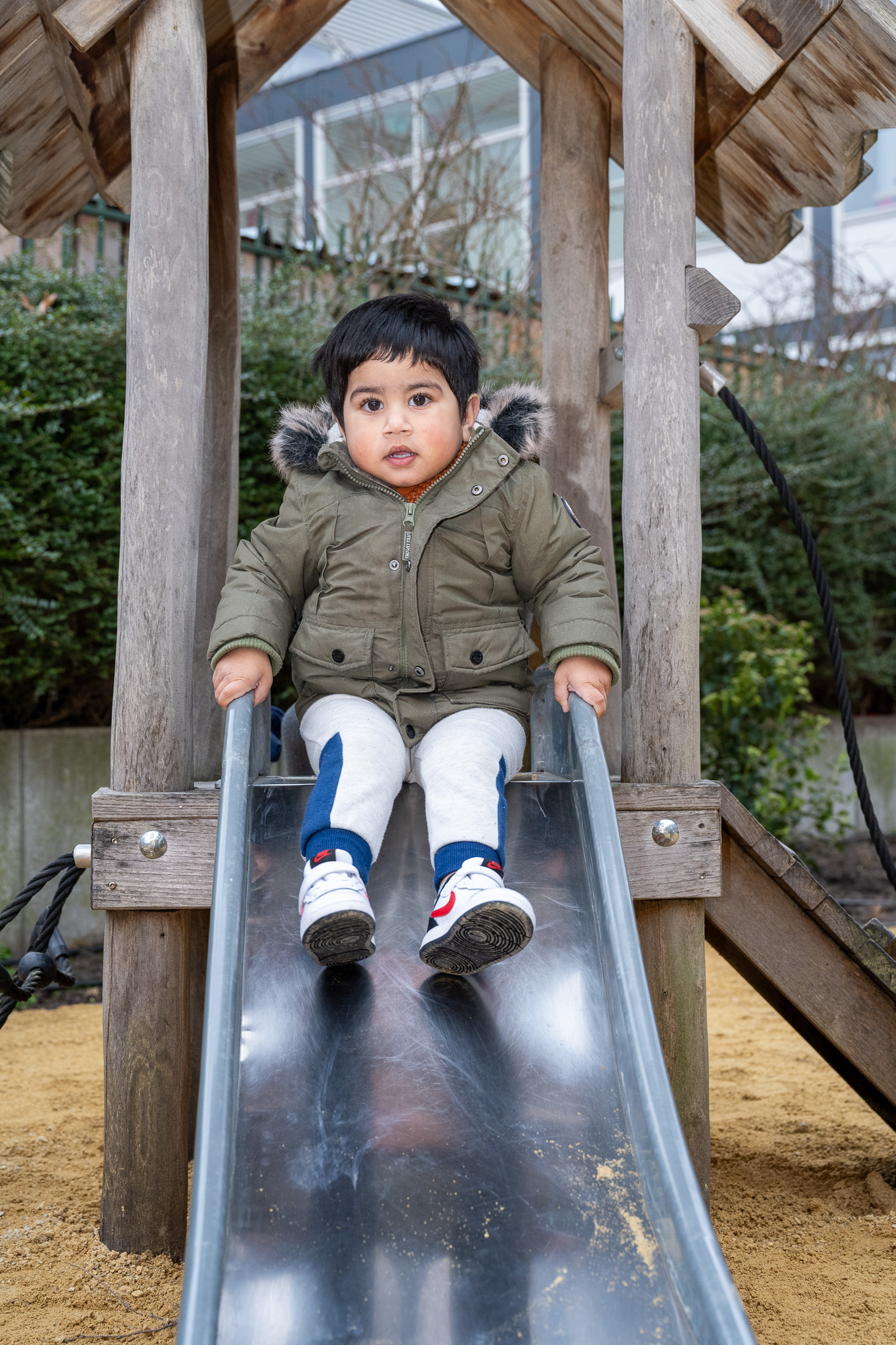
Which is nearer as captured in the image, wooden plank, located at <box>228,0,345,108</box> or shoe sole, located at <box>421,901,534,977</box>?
shoe sole, located at <box>421,901,534,977</box>

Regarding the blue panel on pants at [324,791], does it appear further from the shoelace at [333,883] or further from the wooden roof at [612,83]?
the wooden roof at [612,83]

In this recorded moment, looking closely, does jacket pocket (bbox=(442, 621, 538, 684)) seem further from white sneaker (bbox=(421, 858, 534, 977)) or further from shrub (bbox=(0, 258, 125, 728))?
shrub (bbox=(0, 258, 125, 728))

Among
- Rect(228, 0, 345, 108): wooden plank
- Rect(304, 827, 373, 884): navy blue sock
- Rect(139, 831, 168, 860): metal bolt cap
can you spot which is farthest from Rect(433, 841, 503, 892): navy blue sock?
Rect(228, 0, 345, 108): wooden plank

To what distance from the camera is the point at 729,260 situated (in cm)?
1198

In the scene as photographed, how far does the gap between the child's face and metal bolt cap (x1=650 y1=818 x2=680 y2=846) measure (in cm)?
84

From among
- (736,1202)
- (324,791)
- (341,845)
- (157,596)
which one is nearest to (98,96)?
(157,596)

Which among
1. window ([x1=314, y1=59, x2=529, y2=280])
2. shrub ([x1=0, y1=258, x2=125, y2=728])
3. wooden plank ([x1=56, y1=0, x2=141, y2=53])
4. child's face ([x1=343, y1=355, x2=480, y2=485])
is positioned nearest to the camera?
wooden plank ([x1=56, y1=0, x2=141, y2=53])

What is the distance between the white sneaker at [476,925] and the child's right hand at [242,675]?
1.88ft

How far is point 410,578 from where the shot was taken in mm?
2236

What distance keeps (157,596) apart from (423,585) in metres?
0.52

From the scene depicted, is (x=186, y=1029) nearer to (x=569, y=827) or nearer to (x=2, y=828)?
(x=569, y=827)

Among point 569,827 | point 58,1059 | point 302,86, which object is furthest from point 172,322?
point 302,86

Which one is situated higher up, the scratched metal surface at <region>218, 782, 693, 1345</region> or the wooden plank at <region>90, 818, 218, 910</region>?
the wooden plank at <region>90, 818, 218, 910</region>

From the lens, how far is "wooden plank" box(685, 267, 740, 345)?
89.0 inches
